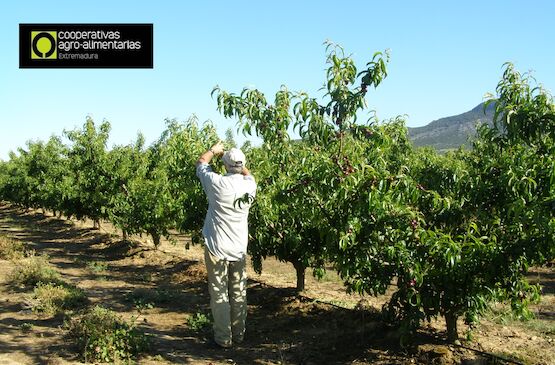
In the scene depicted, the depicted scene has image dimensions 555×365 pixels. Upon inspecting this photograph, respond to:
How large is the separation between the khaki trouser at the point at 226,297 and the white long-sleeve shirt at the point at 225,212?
15cm

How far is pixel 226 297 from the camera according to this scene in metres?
6.46

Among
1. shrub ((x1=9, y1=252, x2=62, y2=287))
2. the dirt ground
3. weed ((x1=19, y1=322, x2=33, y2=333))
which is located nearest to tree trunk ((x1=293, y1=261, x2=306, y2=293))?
the dirt ground

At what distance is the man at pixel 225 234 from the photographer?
6352 millimetres

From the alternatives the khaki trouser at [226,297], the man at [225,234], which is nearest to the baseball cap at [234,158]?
the man at [225,234]

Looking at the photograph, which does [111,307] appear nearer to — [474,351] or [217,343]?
[217,343]

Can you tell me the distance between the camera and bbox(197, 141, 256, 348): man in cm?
635

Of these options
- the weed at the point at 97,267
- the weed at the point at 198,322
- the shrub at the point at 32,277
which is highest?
the shrub at the point at 32,277

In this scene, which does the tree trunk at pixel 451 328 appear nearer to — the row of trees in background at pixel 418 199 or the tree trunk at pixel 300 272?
the row of trees in background at pixel 418 199

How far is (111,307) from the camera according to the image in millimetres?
8992

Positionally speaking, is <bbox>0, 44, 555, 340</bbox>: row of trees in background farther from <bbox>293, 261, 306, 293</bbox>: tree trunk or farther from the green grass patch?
the green grass patch

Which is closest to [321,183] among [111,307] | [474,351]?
[474,351]

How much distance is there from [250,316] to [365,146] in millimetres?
4198

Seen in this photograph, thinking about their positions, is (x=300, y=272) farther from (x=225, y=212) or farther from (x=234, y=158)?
(x=234, y=158)

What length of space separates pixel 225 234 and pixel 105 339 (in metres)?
1.99
